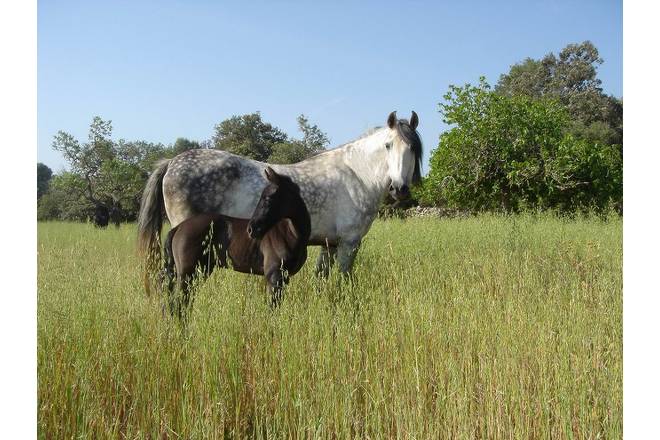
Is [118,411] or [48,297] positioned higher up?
[48,297]

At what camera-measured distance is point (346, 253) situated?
4395 millimetres

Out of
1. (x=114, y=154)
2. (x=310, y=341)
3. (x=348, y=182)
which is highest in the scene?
(x=114, y=154)

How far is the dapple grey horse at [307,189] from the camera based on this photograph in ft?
14.1

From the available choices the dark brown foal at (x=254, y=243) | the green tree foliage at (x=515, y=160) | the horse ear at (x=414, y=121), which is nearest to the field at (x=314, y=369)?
the dark brown foal at (x=254, y=243)

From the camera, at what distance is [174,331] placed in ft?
8.85

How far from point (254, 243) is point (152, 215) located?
135 cm

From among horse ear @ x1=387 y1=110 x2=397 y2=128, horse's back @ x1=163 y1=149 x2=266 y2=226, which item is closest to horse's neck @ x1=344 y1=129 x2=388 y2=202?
horse ear @ x1=387 y1=110 x2=397 y2=128

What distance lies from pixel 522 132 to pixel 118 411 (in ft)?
31.6

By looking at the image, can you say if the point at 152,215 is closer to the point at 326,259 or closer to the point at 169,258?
the point at 169,258

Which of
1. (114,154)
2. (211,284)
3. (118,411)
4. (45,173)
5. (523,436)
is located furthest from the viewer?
(114,154)

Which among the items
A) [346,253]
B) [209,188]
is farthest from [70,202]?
[346,253]

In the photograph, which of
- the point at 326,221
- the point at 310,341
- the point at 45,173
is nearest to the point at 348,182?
the point at 326,221

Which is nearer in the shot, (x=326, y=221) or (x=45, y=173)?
(x=45, y=173)
